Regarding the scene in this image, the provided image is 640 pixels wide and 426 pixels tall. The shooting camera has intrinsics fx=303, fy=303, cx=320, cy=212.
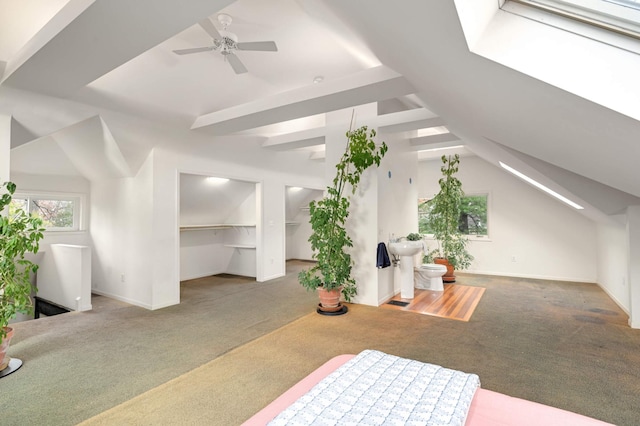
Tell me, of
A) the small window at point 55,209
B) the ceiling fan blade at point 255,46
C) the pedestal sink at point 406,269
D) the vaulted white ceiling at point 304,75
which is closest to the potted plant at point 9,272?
the vaulted white ceiling at point 304,75

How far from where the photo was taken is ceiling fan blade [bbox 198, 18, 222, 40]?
2420mm

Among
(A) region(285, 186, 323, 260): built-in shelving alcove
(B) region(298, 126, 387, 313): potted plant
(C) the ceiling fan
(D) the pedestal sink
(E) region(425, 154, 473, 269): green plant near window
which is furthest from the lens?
(A) region(285, 186, 323, 260): built-in shelving alcove

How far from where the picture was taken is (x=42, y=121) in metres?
3.14

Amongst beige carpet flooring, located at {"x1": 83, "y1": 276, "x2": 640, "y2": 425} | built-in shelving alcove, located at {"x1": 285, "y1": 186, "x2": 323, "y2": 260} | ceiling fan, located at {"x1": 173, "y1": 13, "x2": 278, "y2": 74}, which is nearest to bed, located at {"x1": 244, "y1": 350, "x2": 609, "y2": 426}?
beige carpet flooring, located at {"x1": 83, "y1": 276, "x2": 640, "y2": 425}

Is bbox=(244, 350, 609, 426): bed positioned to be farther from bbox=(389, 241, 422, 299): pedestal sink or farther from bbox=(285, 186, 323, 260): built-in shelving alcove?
bbox=(285, 186, 323, 260): built-in shelving alcove

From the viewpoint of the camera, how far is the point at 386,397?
3.93 ft

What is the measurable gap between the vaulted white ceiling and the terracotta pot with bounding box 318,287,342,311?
2235mm

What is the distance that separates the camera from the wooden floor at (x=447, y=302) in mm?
3900

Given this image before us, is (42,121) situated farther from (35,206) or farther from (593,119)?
(593,119)

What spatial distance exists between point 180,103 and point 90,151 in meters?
1.76

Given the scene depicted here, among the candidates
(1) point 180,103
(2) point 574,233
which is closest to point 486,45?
(1) point 180,103

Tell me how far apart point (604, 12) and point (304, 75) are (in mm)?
3398

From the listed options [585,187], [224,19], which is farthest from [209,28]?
[585,187]

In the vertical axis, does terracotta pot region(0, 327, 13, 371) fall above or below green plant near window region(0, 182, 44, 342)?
below
